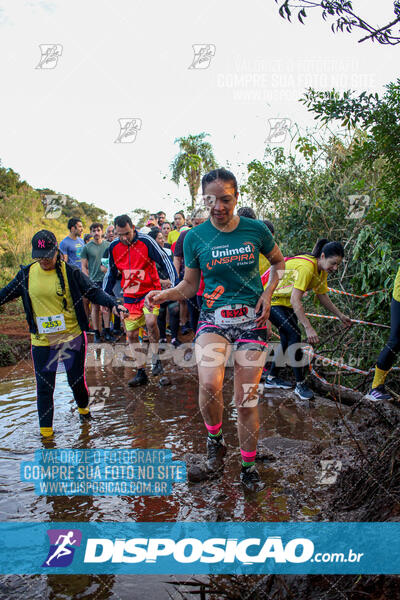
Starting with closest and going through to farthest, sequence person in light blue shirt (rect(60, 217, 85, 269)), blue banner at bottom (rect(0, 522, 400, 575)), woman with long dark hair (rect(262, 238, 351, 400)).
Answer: blue banner at bottom (rect(0, 522, 400, 575)), woman with long dark hair (rect(262, 238, 351, 400)), person in light blue shirt (rect(60, 217, 85, 269))

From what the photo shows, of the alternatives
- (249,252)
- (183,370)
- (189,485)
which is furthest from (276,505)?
(183,370)

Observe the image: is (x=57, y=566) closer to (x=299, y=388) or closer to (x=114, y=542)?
(x=114, y=542)

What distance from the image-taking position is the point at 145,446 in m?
4.13

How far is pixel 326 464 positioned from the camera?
140 inches

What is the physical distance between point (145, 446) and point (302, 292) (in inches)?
90.7

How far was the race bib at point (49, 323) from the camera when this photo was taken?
437 cm

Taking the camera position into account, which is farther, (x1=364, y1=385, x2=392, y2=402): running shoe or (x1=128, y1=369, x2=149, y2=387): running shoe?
(x1=128, y1=369, x2=149, y2=387): running shoe

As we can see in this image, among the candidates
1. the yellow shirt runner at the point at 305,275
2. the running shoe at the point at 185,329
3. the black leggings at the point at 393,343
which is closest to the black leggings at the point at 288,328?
the yellow shirt runner at the point at 305,275

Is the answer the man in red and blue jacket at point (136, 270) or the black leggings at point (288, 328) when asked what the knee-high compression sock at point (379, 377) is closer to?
the black leggings at point (288, 328)

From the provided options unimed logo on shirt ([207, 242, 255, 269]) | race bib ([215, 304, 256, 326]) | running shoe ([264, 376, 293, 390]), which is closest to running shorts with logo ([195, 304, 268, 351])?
race bib ([215, 304, 256, 326])

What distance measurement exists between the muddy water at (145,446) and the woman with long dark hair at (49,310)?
544mm

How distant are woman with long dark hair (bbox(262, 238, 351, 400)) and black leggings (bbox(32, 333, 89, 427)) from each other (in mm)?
2193

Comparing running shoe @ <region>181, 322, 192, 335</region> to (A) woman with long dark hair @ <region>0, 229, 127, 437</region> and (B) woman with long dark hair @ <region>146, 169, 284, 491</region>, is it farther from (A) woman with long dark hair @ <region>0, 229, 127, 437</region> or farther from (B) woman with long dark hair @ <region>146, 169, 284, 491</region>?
(B) woman with long dark hair @ <region>146, 169, 284, 491</region>

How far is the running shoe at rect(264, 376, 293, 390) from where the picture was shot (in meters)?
5.96
